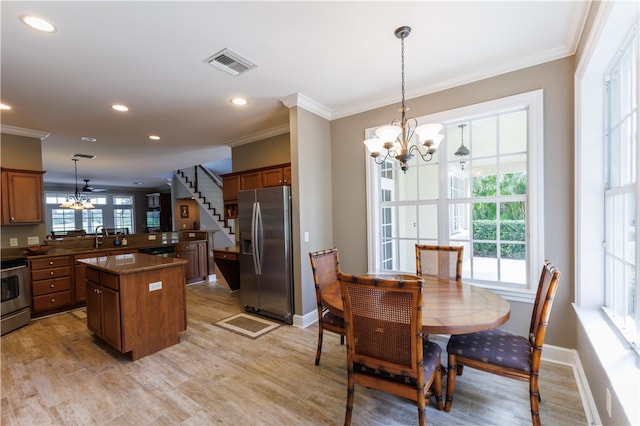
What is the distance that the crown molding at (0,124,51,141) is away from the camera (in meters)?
4.06

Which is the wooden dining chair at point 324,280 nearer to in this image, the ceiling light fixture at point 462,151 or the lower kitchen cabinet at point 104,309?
the ceiling light fixture at point 462,151

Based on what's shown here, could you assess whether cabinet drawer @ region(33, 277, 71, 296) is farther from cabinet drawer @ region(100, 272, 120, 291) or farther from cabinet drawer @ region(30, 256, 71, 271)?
cabinet drawer @ region(100, 272, 120, 291)

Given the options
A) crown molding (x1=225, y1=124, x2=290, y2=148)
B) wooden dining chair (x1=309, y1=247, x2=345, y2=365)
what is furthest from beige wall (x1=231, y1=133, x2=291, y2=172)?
wooden dining chair (x1=309, y1=247, x2=345, y2=365)

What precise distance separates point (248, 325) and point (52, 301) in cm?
302

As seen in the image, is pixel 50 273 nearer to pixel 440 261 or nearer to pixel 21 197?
pixel 21 197

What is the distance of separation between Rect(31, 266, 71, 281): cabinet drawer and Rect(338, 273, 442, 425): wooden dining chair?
4.71 metres

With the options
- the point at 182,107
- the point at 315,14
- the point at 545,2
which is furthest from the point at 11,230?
the point at 545,2

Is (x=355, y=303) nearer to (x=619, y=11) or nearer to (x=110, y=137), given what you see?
(x=619, y=11)

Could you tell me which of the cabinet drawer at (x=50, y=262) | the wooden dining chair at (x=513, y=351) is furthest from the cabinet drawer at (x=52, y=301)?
the wooden dining chair at (x=513, y=351)

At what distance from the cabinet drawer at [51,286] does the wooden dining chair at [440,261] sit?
199 inches

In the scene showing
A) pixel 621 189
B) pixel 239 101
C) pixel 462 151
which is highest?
pixel 239 101

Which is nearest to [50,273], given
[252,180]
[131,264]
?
[131,264]

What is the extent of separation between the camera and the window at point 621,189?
1742mm

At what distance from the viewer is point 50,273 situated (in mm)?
4055
